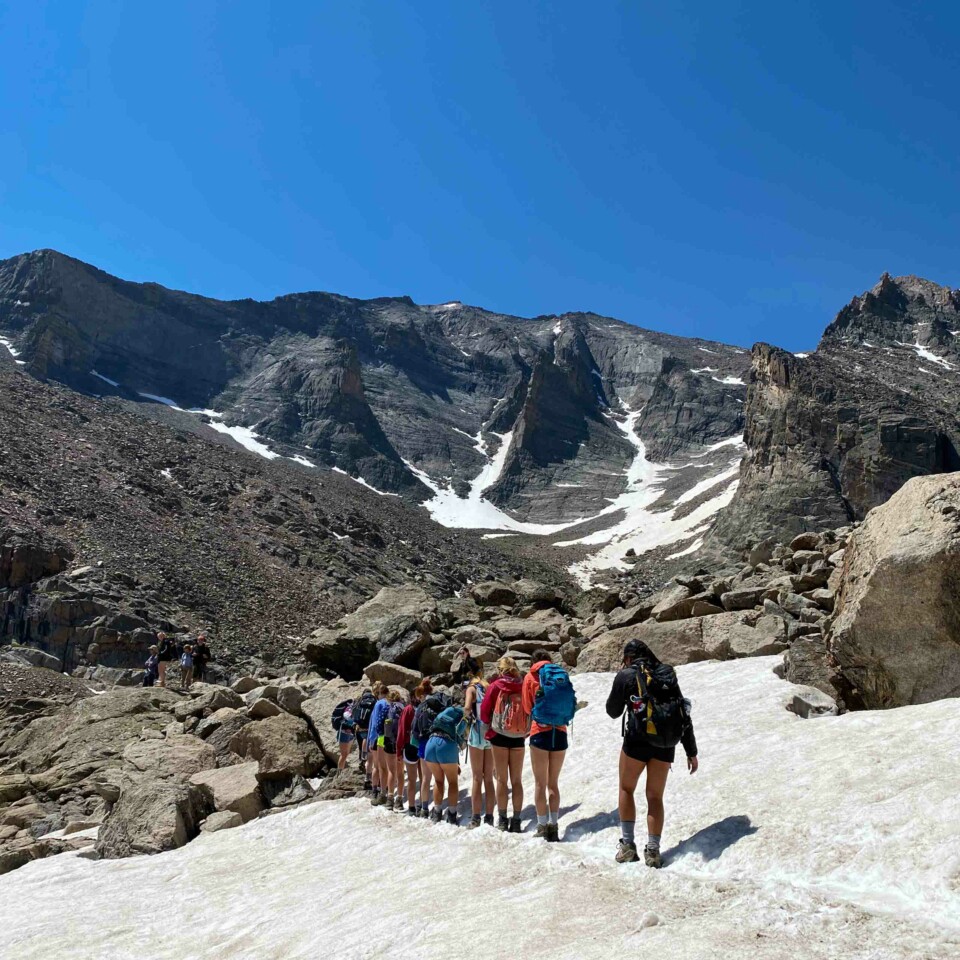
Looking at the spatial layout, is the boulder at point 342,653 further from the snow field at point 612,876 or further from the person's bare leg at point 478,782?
the person's bare leg at point 478,782

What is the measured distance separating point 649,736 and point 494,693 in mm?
2471

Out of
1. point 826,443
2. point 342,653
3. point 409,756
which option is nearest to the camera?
point 409,756

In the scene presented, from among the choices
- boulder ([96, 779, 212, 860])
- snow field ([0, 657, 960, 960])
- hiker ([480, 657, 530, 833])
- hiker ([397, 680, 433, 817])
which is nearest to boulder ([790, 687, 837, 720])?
snow field ([0, 657, 960, 960])

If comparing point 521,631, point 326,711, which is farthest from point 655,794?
point 521,631

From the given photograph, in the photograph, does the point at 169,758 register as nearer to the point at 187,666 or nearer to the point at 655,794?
the point at 187,666

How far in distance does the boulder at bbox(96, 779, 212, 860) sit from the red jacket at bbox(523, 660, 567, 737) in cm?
635

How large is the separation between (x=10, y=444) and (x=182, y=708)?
144ft

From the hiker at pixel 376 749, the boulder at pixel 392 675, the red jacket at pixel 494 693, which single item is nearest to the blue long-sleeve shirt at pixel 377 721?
the hiker at pixel 376 749

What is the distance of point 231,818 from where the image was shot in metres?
11.8

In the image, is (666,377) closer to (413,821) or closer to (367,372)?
(367,372)

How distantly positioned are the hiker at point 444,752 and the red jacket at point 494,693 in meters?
1.07

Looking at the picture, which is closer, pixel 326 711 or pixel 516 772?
pixel 516 772

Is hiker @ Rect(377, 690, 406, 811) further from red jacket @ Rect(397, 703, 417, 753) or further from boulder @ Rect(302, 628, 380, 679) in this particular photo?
boulder @ Rect(302, 628, 380, 679)

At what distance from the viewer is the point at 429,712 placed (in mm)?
10266
